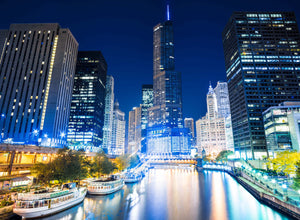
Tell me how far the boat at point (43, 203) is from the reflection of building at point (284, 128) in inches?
3725

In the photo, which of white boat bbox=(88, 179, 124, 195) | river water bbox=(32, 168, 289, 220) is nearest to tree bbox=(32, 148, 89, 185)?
white boat bbox=(88, 179, 124, 195)

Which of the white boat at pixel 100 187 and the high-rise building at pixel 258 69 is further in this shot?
the high-rise building at pixel 258 69

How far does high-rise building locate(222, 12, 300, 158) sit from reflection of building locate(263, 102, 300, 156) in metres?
24.8

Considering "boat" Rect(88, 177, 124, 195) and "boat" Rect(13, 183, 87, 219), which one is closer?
"boat" Rect(13, 183, 87, 219)

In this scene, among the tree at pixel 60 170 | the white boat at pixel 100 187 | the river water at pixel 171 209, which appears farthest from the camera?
the white boat at pixel 100 187

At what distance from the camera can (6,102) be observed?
376 feet

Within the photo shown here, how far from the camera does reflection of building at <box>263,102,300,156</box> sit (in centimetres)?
9056

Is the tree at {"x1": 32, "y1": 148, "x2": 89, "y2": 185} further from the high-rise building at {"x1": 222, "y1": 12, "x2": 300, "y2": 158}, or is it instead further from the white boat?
the high-rise building at {"x1": 222, "y1": 12, "x2": 300, "y2": 158}

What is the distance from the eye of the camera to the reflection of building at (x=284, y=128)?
90.6m

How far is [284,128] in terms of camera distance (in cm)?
9569

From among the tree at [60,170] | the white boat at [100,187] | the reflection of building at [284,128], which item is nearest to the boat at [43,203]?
the tree at [60,170]

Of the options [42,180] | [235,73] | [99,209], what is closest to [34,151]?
[42,180]

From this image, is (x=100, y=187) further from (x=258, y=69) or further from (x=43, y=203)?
(x=258, y=69)

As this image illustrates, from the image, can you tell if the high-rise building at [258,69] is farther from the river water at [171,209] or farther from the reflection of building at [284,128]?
the river water at [171,209]
